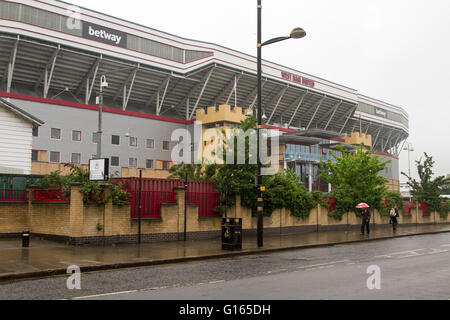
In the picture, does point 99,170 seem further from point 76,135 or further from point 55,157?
point 76,135

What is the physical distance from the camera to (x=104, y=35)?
47.2 meters

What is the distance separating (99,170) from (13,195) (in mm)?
5550

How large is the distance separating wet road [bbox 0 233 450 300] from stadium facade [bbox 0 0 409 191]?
25.9 m

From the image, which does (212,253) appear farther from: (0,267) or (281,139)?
(281,139)

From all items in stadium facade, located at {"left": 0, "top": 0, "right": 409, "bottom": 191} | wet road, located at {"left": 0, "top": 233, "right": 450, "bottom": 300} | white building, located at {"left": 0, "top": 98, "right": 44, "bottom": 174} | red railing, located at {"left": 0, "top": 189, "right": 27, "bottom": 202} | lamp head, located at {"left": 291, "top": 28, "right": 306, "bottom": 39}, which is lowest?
wet road, located at {"left": 0, "top": 233, "right": 450, "bottom": 300}

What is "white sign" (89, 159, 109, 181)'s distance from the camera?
59.0ft

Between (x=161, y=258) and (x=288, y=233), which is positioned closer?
(x=161, y=258)

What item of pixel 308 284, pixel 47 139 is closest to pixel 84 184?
pixel 308 284

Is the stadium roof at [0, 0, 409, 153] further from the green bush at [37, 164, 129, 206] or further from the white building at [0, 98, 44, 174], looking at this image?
the green bush at [37, 164, 129, 206]

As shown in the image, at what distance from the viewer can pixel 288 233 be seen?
26.6 metres

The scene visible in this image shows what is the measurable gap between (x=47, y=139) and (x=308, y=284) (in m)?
41.3

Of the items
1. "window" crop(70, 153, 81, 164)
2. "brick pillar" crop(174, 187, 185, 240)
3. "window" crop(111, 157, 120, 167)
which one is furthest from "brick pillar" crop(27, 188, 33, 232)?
"window" crop(111, 157, 120, 167)

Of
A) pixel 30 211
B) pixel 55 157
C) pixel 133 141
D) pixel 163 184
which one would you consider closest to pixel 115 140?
pixel 133 141

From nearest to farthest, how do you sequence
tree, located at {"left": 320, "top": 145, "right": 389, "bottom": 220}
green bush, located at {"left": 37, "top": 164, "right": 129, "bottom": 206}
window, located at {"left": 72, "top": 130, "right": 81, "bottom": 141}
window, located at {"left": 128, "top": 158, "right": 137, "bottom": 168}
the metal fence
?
1. green bush, located at {"left": 37, "top": 164, "right": 129, "bottom": 206}
2. the metal fence
3. tree, located at {"left": 320, "top": 145, "right": 389, "bottom": 220}
4. window, located at {"left": 72, "top": 130, "right": 81, "bottom": 141}
5. window, located at {"left": 128, "top": 158, "right": 137, "bottom": 168}
